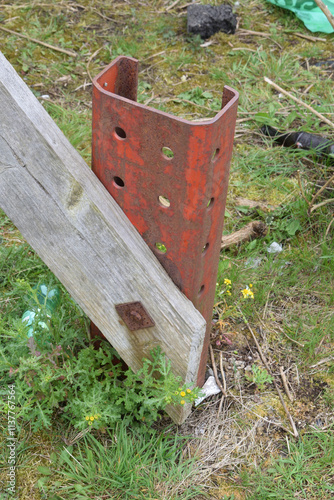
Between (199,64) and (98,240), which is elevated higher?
(98,240)

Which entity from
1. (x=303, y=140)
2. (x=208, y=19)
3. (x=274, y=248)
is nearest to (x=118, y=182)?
(x=274, y=248)

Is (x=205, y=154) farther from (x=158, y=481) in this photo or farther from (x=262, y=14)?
(x=262, y=14)

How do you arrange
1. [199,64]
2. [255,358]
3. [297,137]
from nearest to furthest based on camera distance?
[255,358] < [297,137] < [199,64]

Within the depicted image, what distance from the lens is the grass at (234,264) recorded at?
2.02 m

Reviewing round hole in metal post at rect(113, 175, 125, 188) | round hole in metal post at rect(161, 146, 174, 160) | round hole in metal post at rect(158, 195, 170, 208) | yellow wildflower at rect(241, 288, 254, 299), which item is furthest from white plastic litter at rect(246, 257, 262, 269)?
round hole in metal post at rect(113, 175, 125, 188)

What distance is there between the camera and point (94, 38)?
15.8ft

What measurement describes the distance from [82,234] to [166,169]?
350mm

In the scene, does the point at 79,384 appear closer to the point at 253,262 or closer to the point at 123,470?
the point at 123,470

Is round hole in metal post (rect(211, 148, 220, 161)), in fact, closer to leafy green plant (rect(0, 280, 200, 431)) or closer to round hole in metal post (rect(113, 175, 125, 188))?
round hole in metal post (rect(113, 175, 125, 188))

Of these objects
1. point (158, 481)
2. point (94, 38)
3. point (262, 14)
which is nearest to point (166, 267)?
point (158, 481)

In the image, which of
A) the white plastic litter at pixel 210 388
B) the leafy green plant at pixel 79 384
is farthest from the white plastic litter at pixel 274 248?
the leafy green plant at pixel 79 384

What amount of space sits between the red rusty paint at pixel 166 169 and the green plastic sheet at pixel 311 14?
158 inches

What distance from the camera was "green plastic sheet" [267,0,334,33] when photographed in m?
4.98

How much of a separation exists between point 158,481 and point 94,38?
4.16 m
